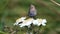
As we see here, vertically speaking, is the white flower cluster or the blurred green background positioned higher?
the blurred green background

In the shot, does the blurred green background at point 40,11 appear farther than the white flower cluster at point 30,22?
Yes

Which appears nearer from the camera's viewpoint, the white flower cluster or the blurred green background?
the white flower cluster

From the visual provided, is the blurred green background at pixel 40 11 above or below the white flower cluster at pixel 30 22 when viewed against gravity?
above

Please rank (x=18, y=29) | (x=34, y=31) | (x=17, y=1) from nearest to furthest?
(x=34, y=31) < (x=18, y=29) < (x=17, y=1)

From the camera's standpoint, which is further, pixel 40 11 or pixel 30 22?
pixel 40 11

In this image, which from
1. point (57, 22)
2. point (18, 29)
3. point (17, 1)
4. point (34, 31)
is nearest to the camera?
point (34, 31)

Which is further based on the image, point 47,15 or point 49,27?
point 47,15

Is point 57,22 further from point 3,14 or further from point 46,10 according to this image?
point 3,14

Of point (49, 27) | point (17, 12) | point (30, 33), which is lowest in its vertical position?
point (30, 33)

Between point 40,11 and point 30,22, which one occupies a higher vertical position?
point 40,11

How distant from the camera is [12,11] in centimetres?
245

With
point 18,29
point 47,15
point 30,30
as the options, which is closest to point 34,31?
point 30,30

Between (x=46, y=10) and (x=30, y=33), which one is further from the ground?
(x=46, y=10)

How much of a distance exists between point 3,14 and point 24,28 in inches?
28.5
